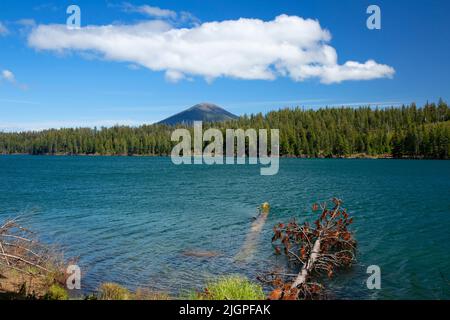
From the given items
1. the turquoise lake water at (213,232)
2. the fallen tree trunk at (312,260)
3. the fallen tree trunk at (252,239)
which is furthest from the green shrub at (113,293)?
the fallen tree trunk at (252,239)

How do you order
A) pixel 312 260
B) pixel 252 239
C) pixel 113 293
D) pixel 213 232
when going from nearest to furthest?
pixel 113 293 → pixel 312 260 → pixel 252 239 → pixel 213 232

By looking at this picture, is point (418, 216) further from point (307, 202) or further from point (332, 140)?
point (332, 140)

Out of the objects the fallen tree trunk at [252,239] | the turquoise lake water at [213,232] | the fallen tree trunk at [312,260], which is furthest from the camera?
the fallen tree trunk at [252,239]

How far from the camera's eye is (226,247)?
88.3 feet

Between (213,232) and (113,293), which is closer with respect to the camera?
(113,293)

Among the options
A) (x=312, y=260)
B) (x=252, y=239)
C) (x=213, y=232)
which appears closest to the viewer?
(x=312, y=260)

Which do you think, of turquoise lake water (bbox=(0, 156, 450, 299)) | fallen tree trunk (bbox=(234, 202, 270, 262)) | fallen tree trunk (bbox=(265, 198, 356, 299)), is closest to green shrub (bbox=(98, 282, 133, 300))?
turquoise lake water (bbox=(0, 156, 450, 299))

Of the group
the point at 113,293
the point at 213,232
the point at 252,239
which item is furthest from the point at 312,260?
the point at 213,232

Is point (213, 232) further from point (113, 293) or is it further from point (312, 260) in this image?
point (113, 293)

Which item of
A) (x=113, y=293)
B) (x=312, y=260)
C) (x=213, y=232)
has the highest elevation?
(x=312, y=260)

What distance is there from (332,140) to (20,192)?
526ft

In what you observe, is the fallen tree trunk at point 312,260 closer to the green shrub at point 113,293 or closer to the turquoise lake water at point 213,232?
the turquoise lake water at point 213,232

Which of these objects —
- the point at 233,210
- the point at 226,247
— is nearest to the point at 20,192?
the point at 233,210
